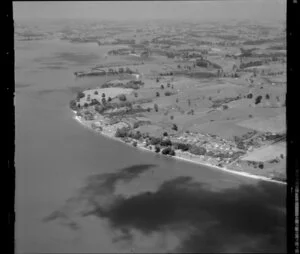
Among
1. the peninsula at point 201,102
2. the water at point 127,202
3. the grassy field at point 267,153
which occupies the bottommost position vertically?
the water at point 127,202

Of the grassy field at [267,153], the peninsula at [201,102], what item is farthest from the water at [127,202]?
the grassy field at [267,153]

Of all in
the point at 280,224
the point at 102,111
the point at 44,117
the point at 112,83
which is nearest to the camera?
A: the point at 280,224

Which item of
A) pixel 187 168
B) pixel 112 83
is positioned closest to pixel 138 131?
pixel 187 168

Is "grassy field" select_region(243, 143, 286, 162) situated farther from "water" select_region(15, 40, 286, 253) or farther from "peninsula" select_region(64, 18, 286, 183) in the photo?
"water" select_region(15, 40, 286, 253)

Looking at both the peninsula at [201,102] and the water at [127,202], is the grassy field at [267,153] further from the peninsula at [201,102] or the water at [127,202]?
the water at [127,202]

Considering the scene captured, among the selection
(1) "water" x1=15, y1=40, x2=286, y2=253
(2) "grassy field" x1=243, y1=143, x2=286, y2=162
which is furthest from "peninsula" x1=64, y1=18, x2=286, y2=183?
(1) "water" x1=15, y1=40, x2=286, y2=253

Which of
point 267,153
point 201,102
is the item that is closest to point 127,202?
point 267,153
